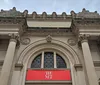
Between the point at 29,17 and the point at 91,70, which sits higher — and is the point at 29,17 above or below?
above

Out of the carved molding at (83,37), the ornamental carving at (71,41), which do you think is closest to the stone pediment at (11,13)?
the ornamental carving at (71,41)

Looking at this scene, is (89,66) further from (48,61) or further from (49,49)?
(49,49)

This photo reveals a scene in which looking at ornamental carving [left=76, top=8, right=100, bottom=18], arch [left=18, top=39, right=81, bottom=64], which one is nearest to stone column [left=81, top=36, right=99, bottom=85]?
arch [left=18, top=39, right=81, bottom=64]

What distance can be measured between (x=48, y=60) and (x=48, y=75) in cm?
206

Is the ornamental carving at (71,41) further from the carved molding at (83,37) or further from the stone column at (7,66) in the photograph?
the stone column at (7,66)

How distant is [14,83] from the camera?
12.4 metres

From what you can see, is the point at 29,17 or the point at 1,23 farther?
the point at 29,17

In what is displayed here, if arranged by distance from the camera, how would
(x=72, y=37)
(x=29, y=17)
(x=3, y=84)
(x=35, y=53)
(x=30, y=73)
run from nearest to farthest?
(x=3, y=84), (x=30, y=73), (x=35, y=53), (x=72, y=37), (x=29, y=17)

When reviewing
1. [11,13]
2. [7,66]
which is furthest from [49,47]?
[11,13]

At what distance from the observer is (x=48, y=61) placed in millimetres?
14734

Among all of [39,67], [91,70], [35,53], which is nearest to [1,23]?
[35,53]

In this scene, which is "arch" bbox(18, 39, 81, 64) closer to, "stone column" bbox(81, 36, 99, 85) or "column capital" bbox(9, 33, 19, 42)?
"stone column" bbox(81, 36, 99, 85)

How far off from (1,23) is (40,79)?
7161 millimetres

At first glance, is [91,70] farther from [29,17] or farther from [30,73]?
[29,17]
